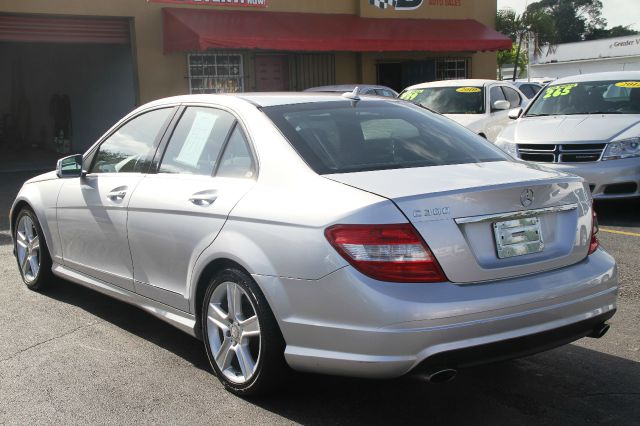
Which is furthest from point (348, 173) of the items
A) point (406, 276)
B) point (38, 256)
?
point (38, 256)

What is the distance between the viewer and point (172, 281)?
4.34 m

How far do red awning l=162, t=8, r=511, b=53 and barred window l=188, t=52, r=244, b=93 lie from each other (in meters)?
1.19

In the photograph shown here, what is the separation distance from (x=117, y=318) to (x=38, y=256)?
1.09m

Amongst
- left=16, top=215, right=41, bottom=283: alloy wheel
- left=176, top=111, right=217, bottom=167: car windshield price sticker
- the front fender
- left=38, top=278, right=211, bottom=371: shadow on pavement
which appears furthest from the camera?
left=16, top=215, right=41, bottom=283: alloy wheel

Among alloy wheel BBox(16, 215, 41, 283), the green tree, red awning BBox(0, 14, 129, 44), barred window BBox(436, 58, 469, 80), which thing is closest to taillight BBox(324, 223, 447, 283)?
alloy wheel BBox(16, 215, 41, 283)

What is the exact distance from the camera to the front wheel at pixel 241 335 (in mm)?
3639

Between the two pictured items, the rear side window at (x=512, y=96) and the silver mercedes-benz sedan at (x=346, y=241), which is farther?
the rear side window at (x=512, y=96)

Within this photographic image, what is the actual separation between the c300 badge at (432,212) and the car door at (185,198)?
100 centimetres

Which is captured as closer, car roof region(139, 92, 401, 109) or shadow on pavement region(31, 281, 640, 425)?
shadow on pavement region(31, 281, 640, 425)

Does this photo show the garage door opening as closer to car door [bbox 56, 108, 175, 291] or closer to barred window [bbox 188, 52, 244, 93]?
barred window [bbox 188, 52, 244, 93]

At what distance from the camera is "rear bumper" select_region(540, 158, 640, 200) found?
849 cm

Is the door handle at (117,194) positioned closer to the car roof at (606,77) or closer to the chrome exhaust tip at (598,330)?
the chrome exhaust tip at (598,330)

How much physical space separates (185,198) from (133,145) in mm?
1033

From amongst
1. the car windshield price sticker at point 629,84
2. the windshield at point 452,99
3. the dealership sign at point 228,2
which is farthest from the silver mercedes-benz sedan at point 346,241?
the dealership sign at point 228,2
